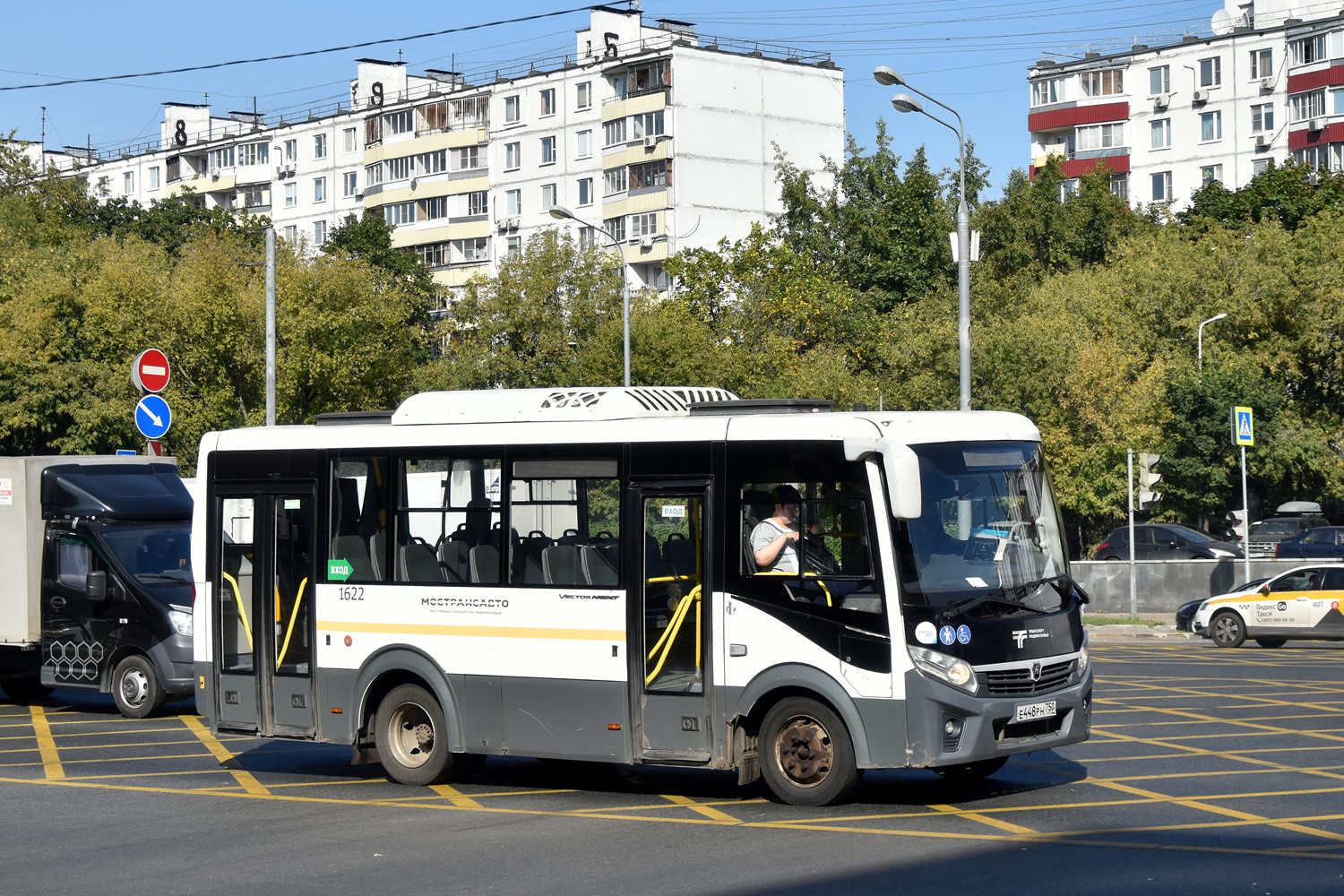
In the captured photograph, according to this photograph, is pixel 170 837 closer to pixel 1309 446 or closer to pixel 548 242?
pixel 1309 446

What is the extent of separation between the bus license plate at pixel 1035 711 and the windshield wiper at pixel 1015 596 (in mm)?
606

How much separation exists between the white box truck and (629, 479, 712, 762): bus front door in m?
8.11

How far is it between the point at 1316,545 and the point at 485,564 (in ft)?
114

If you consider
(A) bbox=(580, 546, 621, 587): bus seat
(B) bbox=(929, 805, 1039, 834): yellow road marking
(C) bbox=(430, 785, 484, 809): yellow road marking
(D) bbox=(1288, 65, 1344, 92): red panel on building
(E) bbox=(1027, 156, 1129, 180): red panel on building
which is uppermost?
(D) bbox=(1288, 65, 1344, 92): red panel on building

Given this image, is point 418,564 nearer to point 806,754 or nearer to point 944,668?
point 806,754

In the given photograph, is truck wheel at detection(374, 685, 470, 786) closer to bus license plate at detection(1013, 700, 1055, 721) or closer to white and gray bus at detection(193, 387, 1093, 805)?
white and gray bus at detection(193, 387, 1093, 805)

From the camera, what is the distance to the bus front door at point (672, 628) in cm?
1127

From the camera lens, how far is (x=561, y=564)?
1193 cm

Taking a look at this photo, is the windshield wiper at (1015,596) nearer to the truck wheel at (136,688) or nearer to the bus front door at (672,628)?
the bus front door at (672,628)

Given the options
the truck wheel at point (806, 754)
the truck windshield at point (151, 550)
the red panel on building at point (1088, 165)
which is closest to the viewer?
the truck wheel at point (806, 754)

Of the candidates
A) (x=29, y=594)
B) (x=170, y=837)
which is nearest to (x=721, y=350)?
(x=29, y=594)

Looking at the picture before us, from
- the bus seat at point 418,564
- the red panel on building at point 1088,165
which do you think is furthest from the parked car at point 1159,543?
the red panel on building at point 1088,165

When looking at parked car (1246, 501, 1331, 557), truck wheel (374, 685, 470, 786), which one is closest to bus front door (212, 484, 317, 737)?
truck wheel (374, 685, 470, 786)

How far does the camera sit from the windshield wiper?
34.9 feet
